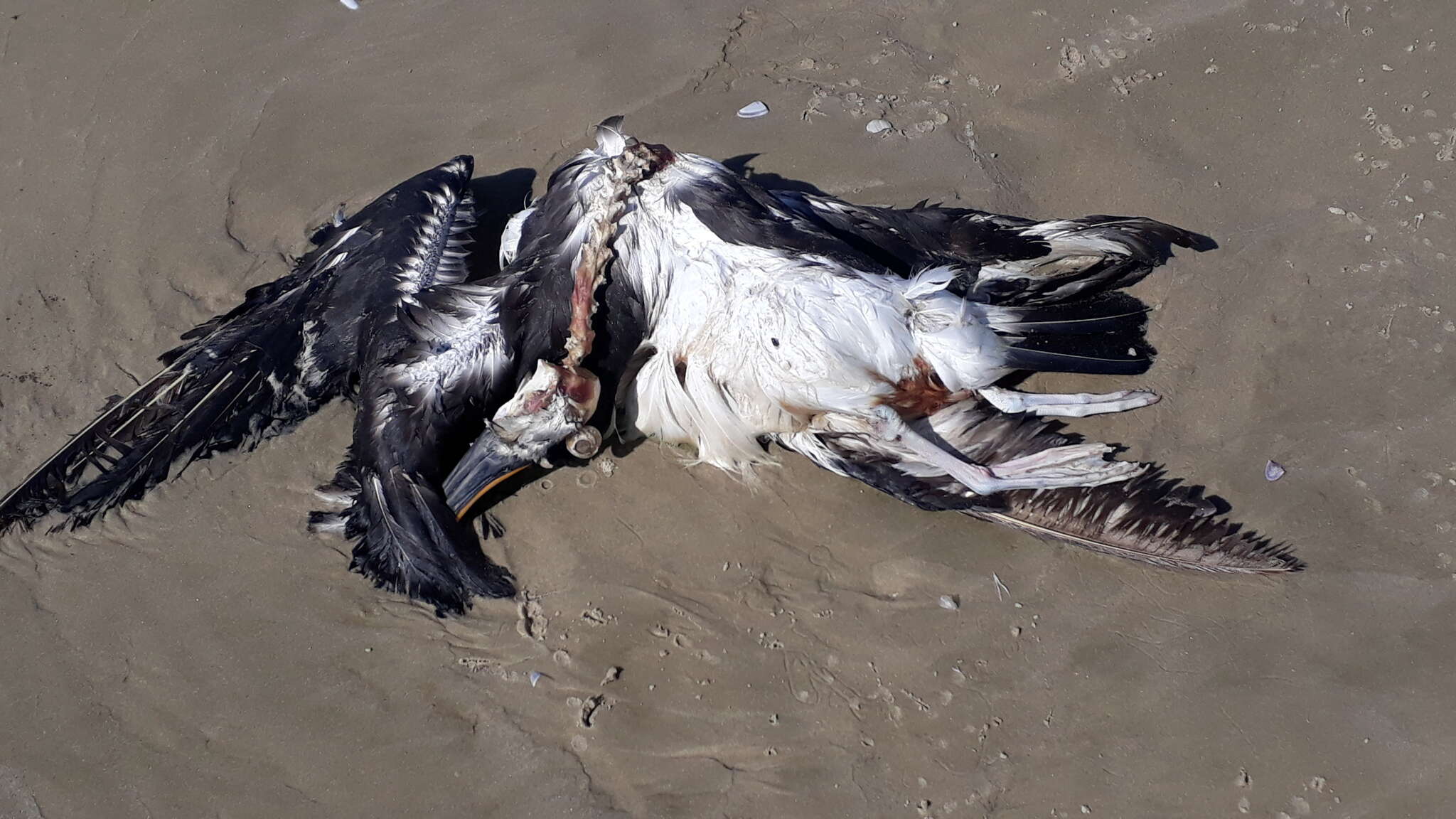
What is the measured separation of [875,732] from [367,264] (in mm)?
2840

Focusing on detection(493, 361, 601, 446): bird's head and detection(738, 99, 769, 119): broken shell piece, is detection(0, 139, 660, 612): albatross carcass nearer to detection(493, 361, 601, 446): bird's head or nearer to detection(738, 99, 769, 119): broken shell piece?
detection(493, 361, 601, 446): bird's head

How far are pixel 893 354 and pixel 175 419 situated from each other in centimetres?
297

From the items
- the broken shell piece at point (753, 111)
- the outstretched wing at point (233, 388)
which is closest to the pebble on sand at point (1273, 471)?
the broken shell piece at point (753, 111)

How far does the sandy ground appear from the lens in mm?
3234

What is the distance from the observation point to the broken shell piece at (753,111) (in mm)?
4707

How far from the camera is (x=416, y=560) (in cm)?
350

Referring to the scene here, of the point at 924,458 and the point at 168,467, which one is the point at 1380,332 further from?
the point at 168,467

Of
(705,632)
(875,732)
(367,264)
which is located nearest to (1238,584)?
(875,732)

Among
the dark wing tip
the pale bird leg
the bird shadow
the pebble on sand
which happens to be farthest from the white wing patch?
the pebble on sand

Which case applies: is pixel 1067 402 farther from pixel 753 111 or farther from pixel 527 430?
pixel 753 111

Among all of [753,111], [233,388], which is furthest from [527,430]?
[753,111]

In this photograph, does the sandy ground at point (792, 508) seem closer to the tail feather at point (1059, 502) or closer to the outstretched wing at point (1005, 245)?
the tail feather at point (1059, 502)

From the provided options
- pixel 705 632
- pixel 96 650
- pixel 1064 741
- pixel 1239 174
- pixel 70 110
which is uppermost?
pixel 70 110

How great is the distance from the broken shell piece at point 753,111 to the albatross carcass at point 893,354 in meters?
1.25
